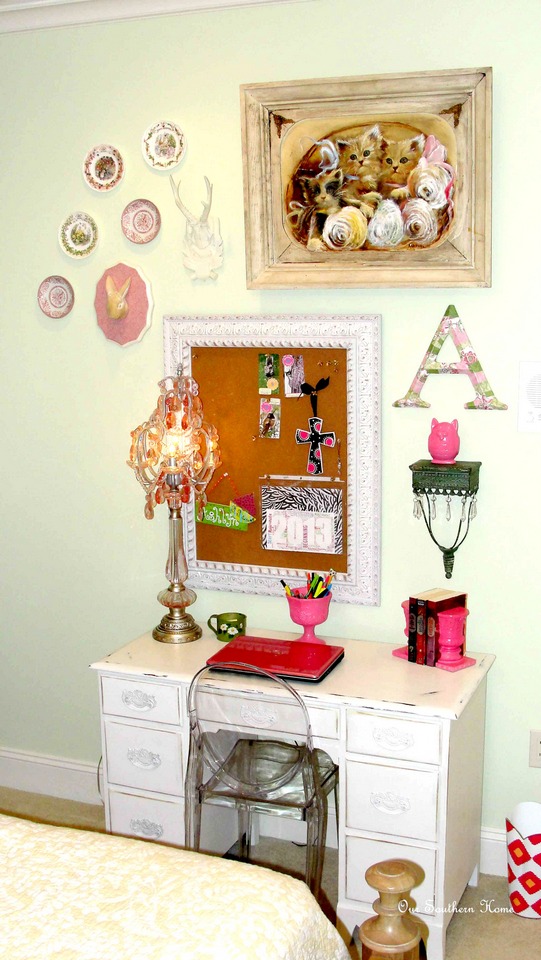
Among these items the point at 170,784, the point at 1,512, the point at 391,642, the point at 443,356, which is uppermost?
the point at 443,356

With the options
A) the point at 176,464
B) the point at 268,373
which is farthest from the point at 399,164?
the point at 176,464

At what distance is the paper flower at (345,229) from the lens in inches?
107

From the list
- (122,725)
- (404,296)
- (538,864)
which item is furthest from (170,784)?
(404,296)

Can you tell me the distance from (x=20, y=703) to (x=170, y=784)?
99cm

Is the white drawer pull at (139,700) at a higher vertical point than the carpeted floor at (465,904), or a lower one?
higher

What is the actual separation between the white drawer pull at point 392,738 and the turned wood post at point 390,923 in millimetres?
864

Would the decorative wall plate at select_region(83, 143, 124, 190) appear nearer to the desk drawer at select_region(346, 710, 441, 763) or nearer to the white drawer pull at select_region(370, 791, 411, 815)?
the desk drawer at select_region(346, 710, 441, 763)

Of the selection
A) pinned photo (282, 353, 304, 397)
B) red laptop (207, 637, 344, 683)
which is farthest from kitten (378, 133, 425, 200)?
red laptop (207, 637, 344, 683)

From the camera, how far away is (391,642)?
2.96 m

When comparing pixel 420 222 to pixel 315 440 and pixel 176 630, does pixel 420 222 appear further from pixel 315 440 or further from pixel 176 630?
pixel 176 630

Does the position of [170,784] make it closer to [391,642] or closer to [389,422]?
[391,642]

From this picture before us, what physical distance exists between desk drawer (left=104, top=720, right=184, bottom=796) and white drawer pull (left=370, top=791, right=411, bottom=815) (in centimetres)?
58

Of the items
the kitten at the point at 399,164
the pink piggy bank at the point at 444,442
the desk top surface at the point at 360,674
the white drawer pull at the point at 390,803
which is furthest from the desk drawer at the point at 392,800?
the kitten at the point at 399,164

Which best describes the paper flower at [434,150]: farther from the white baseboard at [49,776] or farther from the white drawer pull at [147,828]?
the white baseboard at [49,776]
